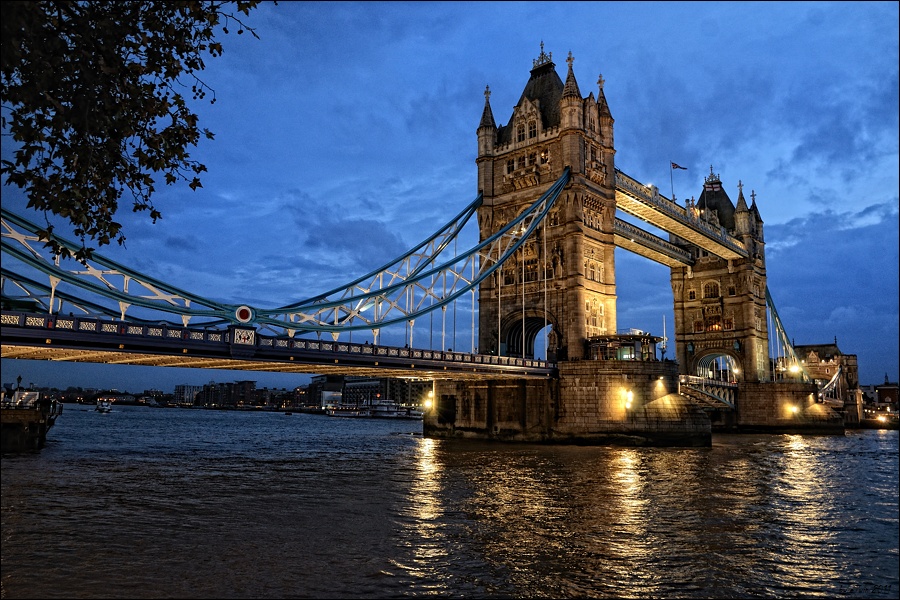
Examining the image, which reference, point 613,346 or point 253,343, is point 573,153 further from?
point 253,343

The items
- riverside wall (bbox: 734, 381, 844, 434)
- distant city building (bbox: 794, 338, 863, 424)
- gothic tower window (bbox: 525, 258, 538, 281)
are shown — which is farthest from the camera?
distant city building (bbox: 794, 338, 863, 424)

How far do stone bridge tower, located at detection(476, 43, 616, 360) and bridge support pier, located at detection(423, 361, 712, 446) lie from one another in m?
3.22

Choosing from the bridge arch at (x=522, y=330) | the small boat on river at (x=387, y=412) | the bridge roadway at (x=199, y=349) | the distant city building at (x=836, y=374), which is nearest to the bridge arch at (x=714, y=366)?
the distant city building at (x=836, y=374)

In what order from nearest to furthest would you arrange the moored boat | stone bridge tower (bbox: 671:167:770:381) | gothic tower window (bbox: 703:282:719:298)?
the moored boat < stone bridge tower (bbox: 671:167:770:381) < gothic tower window (bbox: 703:282:719:298)

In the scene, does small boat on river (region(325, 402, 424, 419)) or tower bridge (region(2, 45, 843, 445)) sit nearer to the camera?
tower bridge (region(2, 45, 843, 445))

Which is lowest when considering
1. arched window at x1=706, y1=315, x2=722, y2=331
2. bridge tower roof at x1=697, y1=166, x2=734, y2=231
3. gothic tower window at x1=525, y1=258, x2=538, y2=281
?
arched window at x1=706, y1=315, x2=722, y2=331

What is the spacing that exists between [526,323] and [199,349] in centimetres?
3032

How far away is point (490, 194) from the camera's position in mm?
55094

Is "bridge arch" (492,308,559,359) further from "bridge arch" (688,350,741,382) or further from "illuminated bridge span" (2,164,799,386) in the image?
"bridge arch" (688,350,741,382)

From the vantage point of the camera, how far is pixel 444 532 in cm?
1522

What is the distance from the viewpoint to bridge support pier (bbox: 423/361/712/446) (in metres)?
42.8

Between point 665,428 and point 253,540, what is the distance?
34125 mm

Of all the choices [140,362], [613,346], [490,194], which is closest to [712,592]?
[140,362]

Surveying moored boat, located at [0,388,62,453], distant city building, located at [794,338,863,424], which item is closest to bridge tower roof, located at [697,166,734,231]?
distant city building, located at [794,338,863,424]
